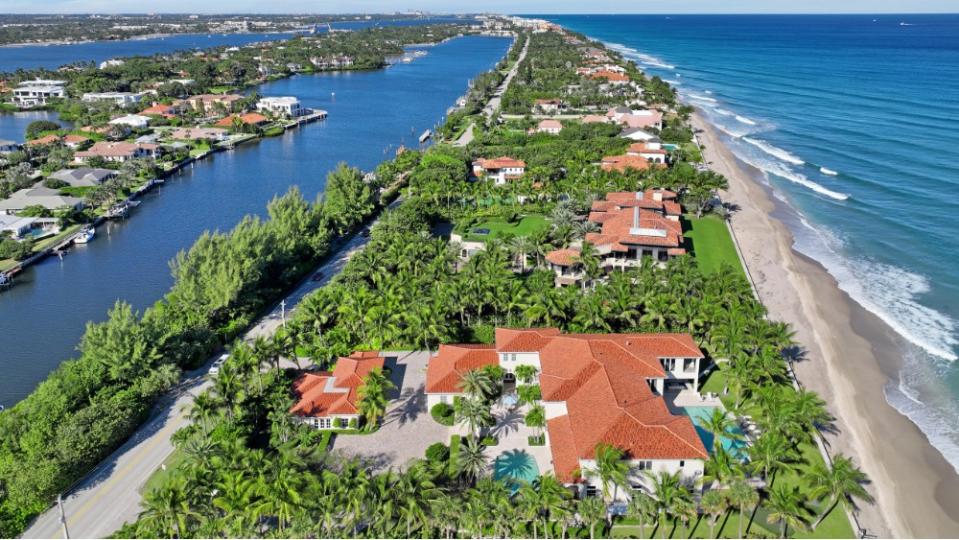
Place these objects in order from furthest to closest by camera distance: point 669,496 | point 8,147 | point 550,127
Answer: point 550,127 → point 8,147 → point 669,496

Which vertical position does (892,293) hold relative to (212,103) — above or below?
below

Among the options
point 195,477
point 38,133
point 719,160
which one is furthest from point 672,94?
point 195,477

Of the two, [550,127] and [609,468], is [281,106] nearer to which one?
[550,127]

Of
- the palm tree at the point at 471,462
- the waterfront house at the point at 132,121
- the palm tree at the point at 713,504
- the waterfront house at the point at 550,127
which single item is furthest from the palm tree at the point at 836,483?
the waterfront house at the point at 132,121

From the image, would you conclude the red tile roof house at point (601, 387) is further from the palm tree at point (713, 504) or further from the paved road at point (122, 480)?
the paved road at point (122, 480)

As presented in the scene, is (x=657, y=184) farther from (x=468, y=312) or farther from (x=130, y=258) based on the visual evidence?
(x=130, y=258)

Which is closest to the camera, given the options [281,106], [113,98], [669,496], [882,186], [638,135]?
[669,496]

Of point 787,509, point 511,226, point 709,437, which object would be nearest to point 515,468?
point 709,437

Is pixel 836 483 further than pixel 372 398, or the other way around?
pixel 372 398

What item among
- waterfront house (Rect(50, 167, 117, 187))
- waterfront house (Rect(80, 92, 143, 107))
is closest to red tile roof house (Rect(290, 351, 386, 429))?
waterfront house (Rect(50, 167, 117, 187))
